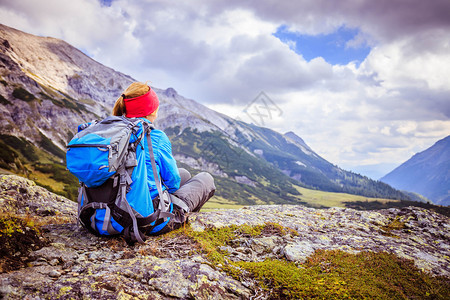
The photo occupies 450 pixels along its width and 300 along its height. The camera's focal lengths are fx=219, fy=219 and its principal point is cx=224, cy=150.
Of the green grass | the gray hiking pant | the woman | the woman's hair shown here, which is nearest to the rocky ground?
the gray hiking pant

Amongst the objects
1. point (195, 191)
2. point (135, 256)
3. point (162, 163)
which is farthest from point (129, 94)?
point (135, 256)

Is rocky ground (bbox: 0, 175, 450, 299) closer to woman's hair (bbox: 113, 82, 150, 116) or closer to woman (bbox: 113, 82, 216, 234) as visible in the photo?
woman (bbox: 113, 82, 216, 234)

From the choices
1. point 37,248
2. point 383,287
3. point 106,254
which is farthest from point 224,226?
point 37,248

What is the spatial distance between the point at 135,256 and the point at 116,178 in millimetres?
1795

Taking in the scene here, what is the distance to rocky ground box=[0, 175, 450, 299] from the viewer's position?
3.50m

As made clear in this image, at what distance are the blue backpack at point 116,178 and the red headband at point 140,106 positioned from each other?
547mm

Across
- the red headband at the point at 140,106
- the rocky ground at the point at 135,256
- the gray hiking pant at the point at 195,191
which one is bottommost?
the rocky ground at the point at 135,256

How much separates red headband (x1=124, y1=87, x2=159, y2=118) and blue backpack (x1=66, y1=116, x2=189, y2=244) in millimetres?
547

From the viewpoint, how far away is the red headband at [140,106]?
576 cm

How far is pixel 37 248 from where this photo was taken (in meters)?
4.42

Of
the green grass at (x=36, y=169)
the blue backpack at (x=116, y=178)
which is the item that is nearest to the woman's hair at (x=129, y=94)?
the blue backpack at (x=116, y=178)

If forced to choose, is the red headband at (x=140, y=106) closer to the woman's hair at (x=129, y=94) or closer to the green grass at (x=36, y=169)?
the woman's hair at (x=129, y=94)

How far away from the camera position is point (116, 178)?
16.0 feet

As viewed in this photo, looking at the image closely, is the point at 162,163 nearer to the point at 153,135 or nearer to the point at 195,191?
the point at 153,135
